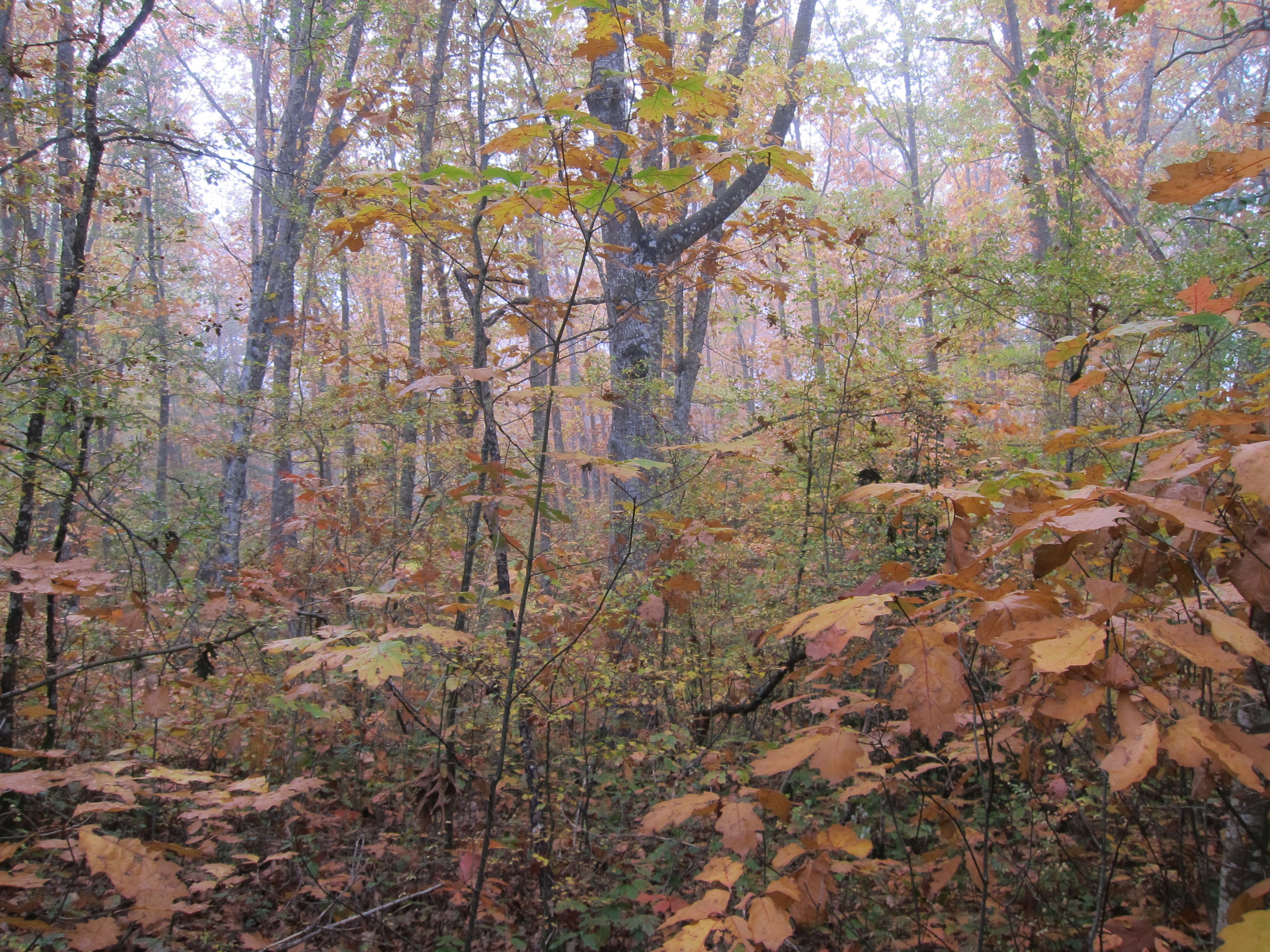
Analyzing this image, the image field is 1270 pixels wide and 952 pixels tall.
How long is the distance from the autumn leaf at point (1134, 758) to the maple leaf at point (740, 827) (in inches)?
35.0

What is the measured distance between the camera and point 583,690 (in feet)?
12.5

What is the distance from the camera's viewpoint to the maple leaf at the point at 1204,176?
115 centimetres

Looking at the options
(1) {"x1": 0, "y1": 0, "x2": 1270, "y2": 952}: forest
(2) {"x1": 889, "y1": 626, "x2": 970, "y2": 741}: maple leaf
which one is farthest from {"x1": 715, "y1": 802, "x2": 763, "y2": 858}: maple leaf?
(2) {"x1": 889, "y1": 626, "x2": 970, "y2": 741}: maple leaf

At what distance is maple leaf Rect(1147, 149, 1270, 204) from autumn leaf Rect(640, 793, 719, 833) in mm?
1812

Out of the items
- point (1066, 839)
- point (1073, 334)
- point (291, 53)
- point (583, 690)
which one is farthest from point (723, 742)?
point (291, 53)

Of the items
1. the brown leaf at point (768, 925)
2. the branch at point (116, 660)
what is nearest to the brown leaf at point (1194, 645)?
the brown leaf at point (768, 925)

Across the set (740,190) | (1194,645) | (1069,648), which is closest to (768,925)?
(1069,648)

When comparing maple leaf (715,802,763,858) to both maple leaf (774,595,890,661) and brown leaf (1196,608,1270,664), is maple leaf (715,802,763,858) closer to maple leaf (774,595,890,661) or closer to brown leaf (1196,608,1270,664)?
maple leaf (774,595,890,661)

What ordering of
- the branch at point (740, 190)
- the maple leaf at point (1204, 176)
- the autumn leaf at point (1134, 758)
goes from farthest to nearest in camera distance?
the branch at point (740, 190) < the maple leaf at point (1204, 176) < the autumn leaf at point (1134, 758)

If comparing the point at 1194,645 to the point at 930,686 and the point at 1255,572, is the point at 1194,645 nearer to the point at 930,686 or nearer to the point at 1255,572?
the point at 1255,572

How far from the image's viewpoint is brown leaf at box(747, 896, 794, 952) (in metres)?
1.44

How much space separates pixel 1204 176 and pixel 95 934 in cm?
332

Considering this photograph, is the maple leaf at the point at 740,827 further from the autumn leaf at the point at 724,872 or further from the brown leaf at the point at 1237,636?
the brown leaf at the point at 1237,636

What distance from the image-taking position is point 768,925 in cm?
150
